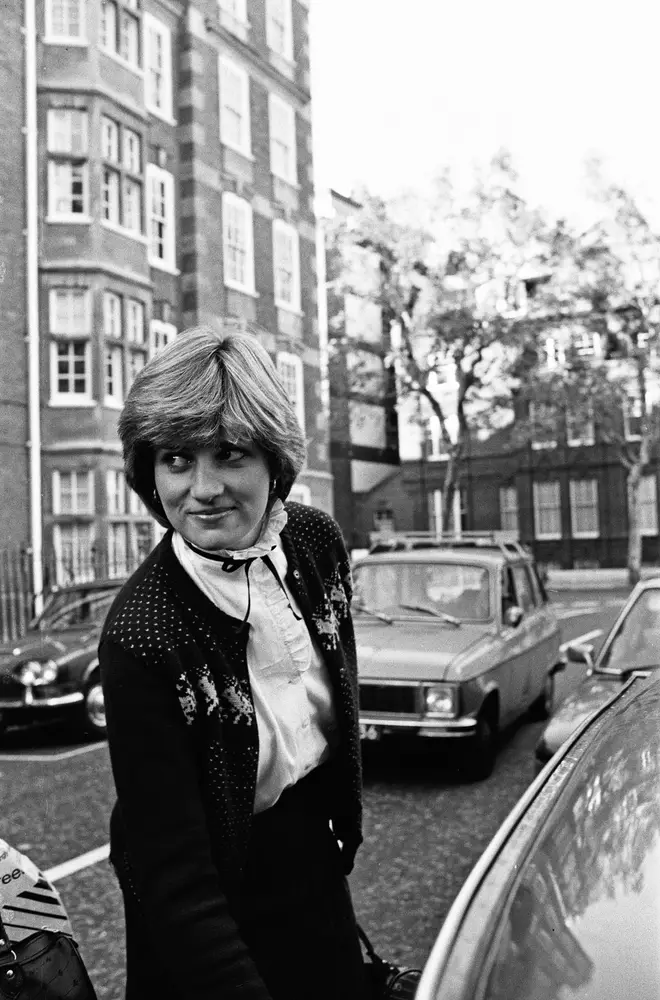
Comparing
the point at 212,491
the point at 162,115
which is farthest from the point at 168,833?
the point at 162,115

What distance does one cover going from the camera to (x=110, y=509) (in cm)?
1855

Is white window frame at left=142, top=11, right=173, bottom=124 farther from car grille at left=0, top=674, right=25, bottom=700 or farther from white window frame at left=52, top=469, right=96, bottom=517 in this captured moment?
car grille at left=0, top=674, right=25, bottom=700

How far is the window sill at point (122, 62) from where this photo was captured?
1845 centimetres

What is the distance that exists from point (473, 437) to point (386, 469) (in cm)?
473

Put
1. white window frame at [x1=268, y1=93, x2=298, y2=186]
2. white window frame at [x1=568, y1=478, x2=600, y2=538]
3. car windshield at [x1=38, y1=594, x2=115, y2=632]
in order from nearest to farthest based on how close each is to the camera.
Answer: car windshield at [x1=38, y1=594, x2=115, y2=632], white window frame at [x1=268, y1=93, x2=298, y2=186], white window frame at [x1=568, y1=478, x2=600, y2=538]

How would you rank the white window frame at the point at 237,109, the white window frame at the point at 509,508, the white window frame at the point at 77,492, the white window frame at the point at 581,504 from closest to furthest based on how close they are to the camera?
the white window frame at the point at 77,492 < the white window frame at the point at 237,109 < the white window frame at the point at 581,504 < the white window frame at the point at 509,508

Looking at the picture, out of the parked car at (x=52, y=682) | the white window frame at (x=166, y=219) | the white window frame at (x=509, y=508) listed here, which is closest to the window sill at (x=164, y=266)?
the white window frame at (x=166, y=219)

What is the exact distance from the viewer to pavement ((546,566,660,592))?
3259 cm

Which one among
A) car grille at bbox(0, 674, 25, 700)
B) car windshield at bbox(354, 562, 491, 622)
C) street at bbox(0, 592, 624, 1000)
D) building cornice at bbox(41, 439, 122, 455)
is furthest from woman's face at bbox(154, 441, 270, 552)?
building cornice at bbox(41, 439, 122, 455)

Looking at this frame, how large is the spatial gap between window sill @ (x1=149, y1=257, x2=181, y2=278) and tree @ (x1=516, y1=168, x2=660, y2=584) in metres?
10.5

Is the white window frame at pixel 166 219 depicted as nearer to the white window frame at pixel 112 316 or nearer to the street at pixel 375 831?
the white window frame at pixel 112 316

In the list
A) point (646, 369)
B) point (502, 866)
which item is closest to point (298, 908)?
point (502, 866)

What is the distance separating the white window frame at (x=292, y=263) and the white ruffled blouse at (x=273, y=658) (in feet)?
75.3

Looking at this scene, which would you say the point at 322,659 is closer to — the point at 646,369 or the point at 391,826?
the point at 391,826
